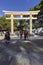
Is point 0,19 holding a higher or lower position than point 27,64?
higher

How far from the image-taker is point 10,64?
6.41 meters

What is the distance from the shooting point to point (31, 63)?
6434 millimetres

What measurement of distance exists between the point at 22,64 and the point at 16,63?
278 millimetres

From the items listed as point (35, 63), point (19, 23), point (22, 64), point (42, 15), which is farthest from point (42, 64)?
point (19, 23)

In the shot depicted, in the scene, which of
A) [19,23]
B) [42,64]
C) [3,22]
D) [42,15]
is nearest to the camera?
[42,15]

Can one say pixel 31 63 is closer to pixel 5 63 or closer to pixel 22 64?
pixel 22 64

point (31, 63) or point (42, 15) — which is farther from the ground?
point (42, 15)

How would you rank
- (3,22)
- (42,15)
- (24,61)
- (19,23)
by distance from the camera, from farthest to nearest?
(19,23), (3,22), (24,61), (42,15)

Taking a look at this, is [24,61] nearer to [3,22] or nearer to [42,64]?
[42,64]

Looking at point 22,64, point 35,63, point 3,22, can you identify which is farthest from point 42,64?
point 3,22

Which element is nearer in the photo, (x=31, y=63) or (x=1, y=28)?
(x=31, y=63)

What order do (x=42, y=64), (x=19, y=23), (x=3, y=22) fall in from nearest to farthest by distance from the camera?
(x=42, y=64) < (x=3, y=22) < (x=19, y=23)

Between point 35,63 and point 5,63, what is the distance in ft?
3.79

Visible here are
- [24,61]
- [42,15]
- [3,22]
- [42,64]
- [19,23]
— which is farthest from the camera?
[19,23]
